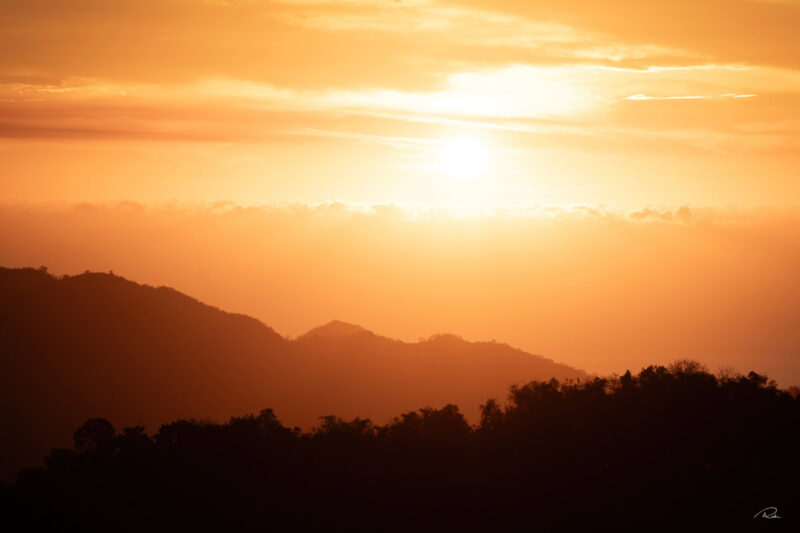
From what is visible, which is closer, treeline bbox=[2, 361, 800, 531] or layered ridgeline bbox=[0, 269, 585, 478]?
treeline bbox=[2, 361, 800, 531]

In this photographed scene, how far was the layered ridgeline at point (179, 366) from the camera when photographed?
122 m

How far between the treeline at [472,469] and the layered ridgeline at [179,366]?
53.5 metres

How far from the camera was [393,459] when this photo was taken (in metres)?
59.8

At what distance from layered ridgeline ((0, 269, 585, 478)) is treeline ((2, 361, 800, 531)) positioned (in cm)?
5352

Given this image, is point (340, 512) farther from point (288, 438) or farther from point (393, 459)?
point (288, 438)

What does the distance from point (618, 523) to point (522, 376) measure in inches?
4695

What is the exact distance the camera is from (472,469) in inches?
2291

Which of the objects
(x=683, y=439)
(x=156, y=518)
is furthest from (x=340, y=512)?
(x=683, y=439)

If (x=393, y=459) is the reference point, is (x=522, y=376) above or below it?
below

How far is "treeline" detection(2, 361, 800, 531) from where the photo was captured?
165 ft

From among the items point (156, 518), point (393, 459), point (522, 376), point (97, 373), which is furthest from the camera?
point (522, 376)

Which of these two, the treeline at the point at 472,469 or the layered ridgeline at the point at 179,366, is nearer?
the treeline at the point at 472,469

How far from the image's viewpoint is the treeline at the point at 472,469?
165 ft

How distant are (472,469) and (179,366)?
9267 cm
